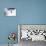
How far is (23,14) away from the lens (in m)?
2.86

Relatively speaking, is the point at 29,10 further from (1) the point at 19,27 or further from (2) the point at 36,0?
(1) the point at 19,27

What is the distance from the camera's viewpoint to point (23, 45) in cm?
272

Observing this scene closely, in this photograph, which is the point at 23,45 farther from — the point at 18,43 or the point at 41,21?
the point at 41,21

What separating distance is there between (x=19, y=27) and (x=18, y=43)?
1.18 ft

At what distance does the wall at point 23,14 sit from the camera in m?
2.85

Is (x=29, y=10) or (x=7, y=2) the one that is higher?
(x=7, y=2)

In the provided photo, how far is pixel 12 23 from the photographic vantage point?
9.36 feet

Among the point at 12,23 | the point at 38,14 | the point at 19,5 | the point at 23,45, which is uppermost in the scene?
the point at 19,5

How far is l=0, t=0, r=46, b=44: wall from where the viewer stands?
9.35 ft

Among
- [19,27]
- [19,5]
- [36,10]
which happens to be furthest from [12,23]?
[36,10]

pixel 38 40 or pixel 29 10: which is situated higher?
pixel 29 10

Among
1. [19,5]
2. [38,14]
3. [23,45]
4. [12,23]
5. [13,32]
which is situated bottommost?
[23,45]

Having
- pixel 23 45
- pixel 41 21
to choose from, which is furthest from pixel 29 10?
pixel 23 45

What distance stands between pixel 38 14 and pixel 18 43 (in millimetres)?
807
